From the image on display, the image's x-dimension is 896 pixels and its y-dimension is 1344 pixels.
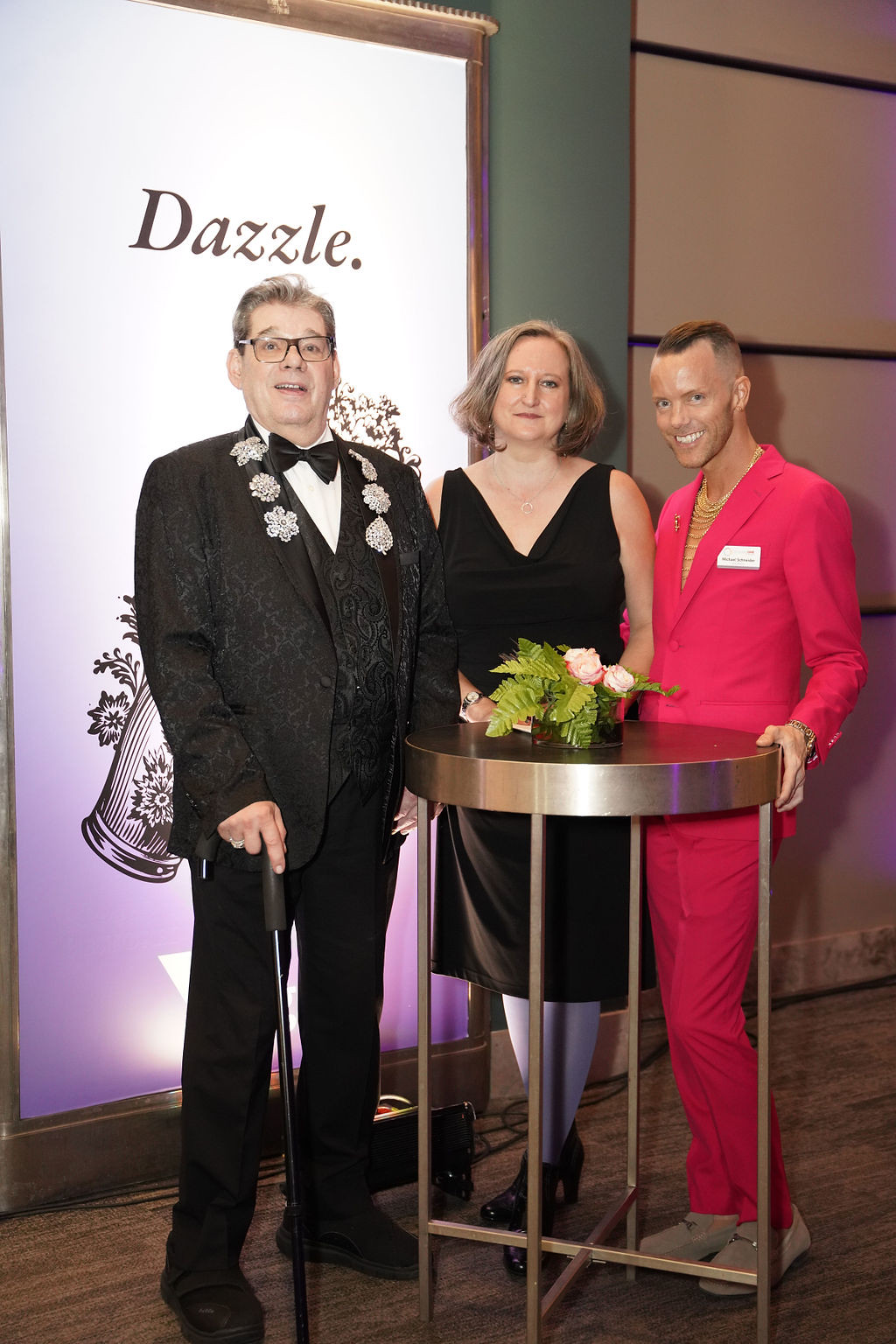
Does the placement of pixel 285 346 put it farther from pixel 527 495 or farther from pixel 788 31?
pixel 788 31

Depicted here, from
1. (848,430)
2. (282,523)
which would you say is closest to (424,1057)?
(282,523)

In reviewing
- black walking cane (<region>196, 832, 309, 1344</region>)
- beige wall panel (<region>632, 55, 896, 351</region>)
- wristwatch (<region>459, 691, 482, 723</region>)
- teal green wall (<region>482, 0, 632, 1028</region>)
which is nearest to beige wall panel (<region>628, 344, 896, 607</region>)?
beige wall panel (<region>632, 55, 896, 351</region>)

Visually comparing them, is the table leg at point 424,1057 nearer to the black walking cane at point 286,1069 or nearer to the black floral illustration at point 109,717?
the black walking cane at point 286,1069

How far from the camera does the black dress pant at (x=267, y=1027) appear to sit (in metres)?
2.37

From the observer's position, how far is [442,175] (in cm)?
331

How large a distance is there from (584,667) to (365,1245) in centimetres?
136

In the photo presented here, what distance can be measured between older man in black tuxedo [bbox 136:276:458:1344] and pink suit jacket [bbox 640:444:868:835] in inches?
22.2

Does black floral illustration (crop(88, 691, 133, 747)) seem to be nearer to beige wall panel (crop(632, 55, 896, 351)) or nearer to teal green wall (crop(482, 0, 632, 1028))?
teal green wall (crop(482, 0, 632, 1028))

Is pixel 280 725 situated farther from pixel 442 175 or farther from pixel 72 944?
pixel 442 175

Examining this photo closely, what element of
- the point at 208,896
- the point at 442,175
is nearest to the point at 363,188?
the point at 442,175

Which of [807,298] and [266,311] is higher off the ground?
[807,298]

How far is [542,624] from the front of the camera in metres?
2.67

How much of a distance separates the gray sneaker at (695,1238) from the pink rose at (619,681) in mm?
1202

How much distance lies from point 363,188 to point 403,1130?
2.38 metres
